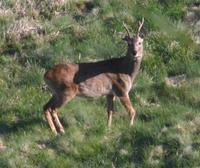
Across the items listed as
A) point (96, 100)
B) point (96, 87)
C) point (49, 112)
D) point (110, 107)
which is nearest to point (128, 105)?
point (110, 107)

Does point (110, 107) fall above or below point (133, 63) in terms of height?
below

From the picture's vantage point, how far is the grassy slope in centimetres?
1425

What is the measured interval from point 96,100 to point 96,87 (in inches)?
32.4

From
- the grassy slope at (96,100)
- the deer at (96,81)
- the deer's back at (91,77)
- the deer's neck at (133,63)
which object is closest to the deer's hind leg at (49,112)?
the deer at (96,81)

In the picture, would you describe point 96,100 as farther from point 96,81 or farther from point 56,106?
point 56,106

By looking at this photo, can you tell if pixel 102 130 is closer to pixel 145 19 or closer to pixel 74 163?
pixel 74 163

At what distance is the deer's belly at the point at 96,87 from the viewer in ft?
49.9

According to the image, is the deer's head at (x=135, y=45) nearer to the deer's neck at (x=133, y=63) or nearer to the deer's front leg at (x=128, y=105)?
the deer's neck at (x=133, y=63)

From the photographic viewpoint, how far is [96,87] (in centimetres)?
1534

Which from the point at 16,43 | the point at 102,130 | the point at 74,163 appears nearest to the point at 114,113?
the point at 102,130

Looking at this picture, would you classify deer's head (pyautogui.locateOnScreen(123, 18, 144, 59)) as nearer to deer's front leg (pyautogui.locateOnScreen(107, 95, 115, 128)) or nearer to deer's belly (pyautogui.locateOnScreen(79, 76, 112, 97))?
deer's belly (pyautogui.locateOnScreen(79, 76, 112, 97))

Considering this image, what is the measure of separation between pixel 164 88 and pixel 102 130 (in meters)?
1.94

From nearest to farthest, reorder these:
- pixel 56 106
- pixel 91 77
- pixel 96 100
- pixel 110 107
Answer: pixel 56 106
pixel 91 77
pixel 110 107
pixel 96 100

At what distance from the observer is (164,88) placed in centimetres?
1631
